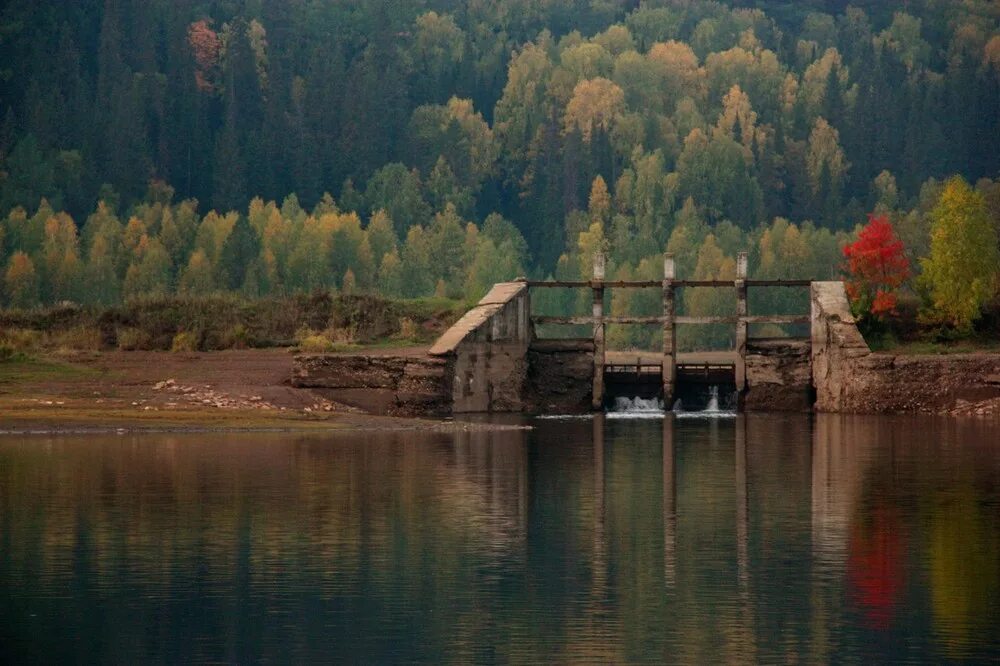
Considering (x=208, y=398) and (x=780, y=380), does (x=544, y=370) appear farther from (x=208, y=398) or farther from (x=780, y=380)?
(x=208, y=398)

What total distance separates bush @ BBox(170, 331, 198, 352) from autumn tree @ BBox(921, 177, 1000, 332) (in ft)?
116

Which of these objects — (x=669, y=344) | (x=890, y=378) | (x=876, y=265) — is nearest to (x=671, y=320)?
(x=669, y=344)

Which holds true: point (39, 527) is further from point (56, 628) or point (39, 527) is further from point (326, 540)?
Answer: point (56, 628)

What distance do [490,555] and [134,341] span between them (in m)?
62.8

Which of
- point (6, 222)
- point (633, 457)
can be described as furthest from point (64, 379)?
point (6, 222)

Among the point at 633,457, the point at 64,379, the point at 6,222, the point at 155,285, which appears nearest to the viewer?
the point at 633,457

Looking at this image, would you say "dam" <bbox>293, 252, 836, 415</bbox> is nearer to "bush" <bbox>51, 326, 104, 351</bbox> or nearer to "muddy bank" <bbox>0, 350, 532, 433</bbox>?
"muddy bank" <bbox>0, 350, 532, 433</bbox>

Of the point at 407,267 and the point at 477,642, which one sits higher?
the point at 407,267

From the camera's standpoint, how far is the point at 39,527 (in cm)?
4759

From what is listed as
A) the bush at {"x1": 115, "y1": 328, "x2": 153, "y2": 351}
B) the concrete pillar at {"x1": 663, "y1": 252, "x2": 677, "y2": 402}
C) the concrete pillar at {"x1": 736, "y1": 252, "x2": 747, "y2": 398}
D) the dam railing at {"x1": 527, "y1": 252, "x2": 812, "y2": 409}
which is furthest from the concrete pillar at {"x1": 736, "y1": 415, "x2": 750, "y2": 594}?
the bush at {"x1": 115, "y1": 328, "x2": 153, "y2": 351}

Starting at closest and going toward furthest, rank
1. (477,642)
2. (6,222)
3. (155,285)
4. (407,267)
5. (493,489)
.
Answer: (477,642)
(493,489)
(155,285)
(6,222)
(407,267)

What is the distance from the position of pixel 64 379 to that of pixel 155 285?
2556 inches

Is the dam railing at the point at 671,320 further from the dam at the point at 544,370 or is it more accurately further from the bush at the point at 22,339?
the bush at the point at 22,339

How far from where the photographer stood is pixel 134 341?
104m
